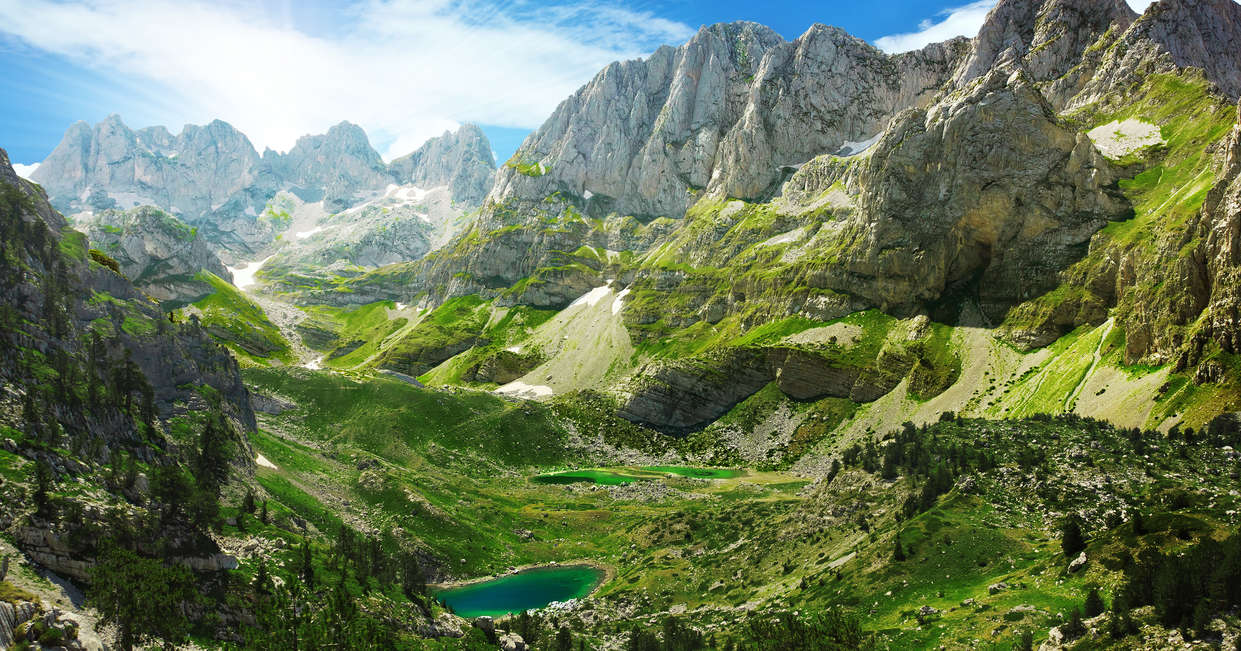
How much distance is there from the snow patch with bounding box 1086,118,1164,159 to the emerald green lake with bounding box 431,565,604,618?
166m

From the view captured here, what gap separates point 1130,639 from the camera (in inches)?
1011

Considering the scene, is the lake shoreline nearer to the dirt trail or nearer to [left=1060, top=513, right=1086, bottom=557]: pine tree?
[left=1060, top=513, right=1086, bottom=557]: pine tree

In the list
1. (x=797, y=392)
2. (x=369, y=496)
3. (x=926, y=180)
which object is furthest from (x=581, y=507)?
(x=926, y=180)

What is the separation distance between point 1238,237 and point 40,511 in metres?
126

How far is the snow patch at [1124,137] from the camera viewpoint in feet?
536

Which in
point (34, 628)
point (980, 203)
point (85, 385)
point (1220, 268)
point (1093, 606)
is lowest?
point (1093, 606)

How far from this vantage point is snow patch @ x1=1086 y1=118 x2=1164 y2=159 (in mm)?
163375

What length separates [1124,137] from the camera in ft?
559

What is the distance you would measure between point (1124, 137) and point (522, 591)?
18916cm

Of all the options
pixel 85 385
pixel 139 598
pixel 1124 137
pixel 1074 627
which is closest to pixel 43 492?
pixel 139 598

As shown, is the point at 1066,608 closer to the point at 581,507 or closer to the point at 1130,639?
the point at 1130,639

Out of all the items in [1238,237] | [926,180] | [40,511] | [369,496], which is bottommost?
[369,496]

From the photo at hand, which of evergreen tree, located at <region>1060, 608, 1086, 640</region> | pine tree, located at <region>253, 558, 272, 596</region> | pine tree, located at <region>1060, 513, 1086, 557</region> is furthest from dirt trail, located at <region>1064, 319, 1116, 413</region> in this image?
pine tree, located at <region>253, 558, 272, 596</region>

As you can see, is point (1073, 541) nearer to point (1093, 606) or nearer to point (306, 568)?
point (1093, 606)
